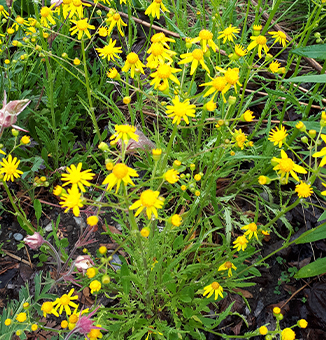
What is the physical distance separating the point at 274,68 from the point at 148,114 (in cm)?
118

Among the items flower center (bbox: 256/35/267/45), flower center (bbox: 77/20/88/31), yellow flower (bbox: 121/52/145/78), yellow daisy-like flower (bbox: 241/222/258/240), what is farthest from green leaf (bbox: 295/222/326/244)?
flower center (bbox: 77/20/88/31)

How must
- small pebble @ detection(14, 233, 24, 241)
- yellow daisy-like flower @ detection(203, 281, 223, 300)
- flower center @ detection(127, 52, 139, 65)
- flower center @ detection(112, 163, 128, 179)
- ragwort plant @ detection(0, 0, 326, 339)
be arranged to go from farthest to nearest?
small pebble @ detection(14, 233, 24, 241) → yellow daisy-like flower @ detection(203, 281, 223, 300) → flower center @ detection(127, 52, 139, 65) → ragwort plant @ detection(0, 0, 326, 339) → flower center @ detection(112, 163, 128, 179)

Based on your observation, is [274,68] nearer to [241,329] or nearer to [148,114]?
[148,114]

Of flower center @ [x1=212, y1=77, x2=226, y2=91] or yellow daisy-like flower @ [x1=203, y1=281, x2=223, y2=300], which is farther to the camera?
yellow daisy-like flower @ [x1=203, y1=281, x2=223, y2=300]

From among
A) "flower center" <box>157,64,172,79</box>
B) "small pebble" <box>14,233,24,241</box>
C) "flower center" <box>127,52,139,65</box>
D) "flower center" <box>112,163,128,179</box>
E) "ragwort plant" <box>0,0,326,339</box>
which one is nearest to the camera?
"flower center" <box>112,163,128,179</box>

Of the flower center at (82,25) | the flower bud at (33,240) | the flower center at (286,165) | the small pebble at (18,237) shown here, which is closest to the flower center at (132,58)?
the flower center at (82,25)

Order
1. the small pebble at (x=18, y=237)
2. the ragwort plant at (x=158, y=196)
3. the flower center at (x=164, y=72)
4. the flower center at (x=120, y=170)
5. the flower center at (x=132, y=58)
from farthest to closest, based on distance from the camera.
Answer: the small pebble at (x=18, y=237), the flower center at (x=132, y=58), the flower center at (x=164, y=72), the ragwort plant at (x=158, y=196), the flower center at (x=120, y=170)

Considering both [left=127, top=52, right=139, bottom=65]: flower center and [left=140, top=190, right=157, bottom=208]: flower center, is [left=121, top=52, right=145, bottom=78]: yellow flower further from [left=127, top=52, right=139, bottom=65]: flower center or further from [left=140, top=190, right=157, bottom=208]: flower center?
[left=140, top=190, right=157, bottom=208]: flower center

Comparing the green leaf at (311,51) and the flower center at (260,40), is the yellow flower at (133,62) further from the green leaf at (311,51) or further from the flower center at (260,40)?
the green leaf at (311,51)

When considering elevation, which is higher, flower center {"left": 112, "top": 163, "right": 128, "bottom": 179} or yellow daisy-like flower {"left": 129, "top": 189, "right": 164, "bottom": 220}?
flower center {"left": 112, "top": 163, "right": 128, "bottom": 179}

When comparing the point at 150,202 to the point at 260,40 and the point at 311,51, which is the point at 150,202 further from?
the point at 311,51

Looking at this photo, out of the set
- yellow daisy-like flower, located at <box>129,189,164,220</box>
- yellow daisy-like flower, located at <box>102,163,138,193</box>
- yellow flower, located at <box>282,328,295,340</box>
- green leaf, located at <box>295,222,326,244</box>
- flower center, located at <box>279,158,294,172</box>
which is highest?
yellow daisy-like flower, located at <box>102,163,138,193</box>

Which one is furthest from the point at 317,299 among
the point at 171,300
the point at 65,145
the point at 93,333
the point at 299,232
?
the point at 65,145

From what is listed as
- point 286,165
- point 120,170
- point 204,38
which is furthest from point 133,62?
point 286,165
